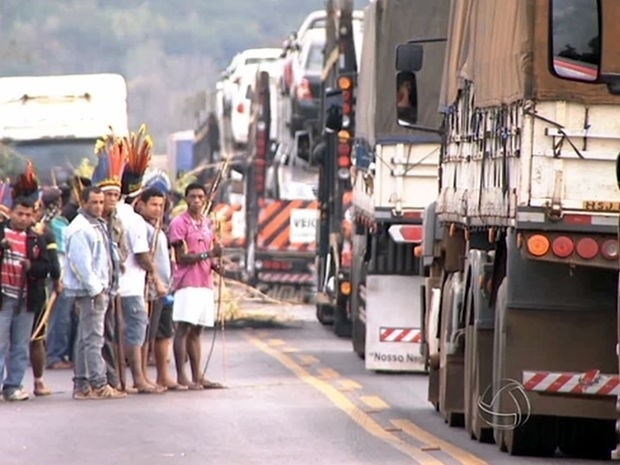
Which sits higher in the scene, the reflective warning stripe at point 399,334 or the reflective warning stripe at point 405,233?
the reflective warning stripe at point 405,233

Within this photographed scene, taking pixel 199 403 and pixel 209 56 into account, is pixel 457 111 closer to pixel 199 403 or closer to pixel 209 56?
pixel 199 403

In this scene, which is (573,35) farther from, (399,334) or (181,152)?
(181,152)

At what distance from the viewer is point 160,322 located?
877 inches

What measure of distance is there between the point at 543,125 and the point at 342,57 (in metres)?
15.9

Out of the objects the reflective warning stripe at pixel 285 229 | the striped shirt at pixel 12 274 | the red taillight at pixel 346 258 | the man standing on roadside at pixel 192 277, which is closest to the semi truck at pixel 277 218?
the reflective warning stripe at pixel 285 229

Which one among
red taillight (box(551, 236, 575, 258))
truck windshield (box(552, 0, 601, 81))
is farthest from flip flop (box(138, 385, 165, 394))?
truck windshield (box(552, 0, 601, 81))

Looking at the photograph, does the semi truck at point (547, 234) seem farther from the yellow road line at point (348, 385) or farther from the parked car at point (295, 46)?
the parked car at point (295, 46)

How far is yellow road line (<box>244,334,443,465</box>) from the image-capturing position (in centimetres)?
1620

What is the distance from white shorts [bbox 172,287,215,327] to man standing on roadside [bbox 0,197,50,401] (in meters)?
1.43

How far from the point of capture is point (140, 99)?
408 feet

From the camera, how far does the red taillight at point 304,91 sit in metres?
Result: 42.1

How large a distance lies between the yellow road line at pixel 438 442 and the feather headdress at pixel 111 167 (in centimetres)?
366

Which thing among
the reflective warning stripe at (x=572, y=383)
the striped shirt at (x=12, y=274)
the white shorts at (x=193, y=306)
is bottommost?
the white shorts at (x=193, y=306)

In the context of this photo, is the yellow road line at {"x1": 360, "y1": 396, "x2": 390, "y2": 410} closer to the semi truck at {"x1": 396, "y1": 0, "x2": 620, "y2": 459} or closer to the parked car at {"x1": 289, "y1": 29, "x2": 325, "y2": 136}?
the semi truck at {"x1": 396, "y1": 0, "x2": 620, "y2": 459}
